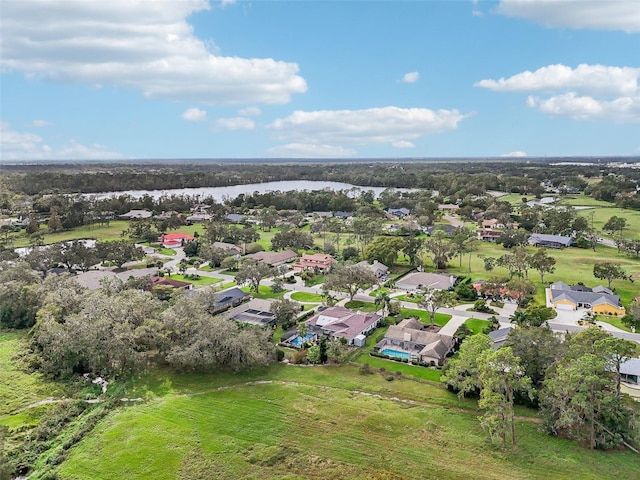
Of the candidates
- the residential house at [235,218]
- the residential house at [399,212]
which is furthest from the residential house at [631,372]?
the residential house at [399,212]

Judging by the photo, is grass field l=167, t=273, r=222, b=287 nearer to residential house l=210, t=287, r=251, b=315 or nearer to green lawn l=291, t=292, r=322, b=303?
residential house l=210, t=287, r=251, b=315

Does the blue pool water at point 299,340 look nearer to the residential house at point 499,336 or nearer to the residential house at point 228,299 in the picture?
the residential house at point 228,299

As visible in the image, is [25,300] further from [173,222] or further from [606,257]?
[606,257]

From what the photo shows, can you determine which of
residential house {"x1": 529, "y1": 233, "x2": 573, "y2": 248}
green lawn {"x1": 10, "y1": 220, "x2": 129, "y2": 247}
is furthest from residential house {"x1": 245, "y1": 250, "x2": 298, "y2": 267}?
residential house {"x1": 529, "y1": 233, "x2": 573, "y2": 248}

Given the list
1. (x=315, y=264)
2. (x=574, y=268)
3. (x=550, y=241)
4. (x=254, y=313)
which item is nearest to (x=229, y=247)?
(x=315, y=264)

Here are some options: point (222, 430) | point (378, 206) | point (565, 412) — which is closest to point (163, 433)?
point (222, 430)
